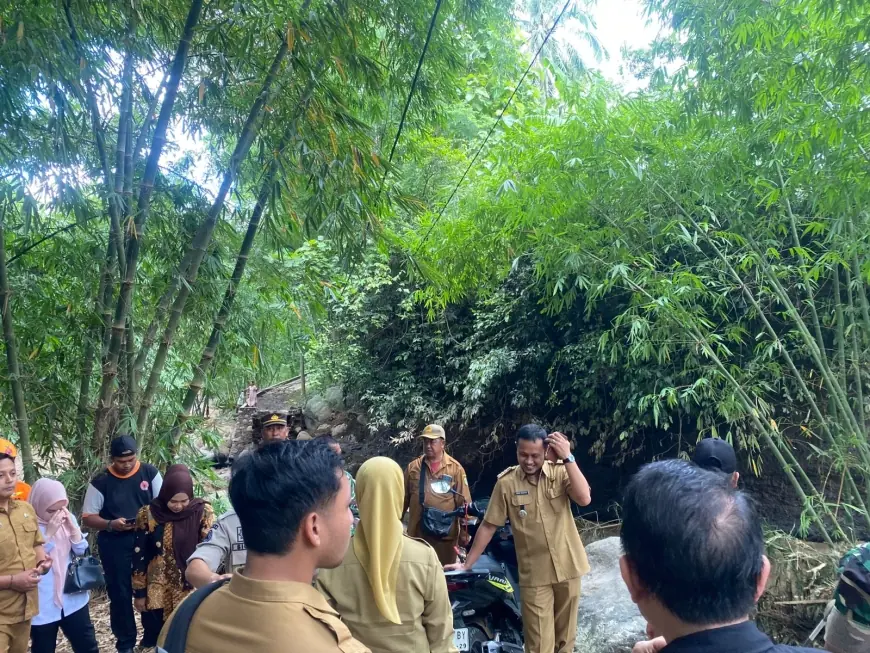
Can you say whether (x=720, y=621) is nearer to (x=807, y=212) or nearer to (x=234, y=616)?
(x=234, y=616)

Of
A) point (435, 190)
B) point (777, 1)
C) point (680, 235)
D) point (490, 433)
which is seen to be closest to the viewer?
point (777, 1)

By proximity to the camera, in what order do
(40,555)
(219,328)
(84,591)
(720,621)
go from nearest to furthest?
1. (720,621)
2. (40,555)
3. (84,591)
4. (219,328)

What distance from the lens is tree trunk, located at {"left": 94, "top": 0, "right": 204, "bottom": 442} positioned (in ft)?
11.4

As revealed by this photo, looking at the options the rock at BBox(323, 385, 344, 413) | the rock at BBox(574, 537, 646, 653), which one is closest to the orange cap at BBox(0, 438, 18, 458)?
the rock at BBox(574, 537, 646, 653)

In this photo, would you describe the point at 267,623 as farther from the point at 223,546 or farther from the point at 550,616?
the point at 550,616

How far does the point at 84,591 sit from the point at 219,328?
1.80 meters

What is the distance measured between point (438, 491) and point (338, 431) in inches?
263

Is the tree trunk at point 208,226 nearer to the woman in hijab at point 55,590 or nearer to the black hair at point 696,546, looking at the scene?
the woman in hijab at point 55,590

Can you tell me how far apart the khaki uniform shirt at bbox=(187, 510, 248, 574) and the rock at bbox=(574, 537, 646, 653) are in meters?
2.13

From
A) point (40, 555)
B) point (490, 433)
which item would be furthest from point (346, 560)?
point (490, 433)

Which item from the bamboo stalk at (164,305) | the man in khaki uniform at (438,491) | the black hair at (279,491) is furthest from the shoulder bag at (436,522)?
the black hair at (279,491)

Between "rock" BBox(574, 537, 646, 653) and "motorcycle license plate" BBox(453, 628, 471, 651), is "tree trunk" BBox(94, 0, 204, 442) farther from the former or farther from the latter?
"rock" BBox(574, 537, 646, 653)

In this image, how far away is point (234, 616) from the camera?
1.08 m

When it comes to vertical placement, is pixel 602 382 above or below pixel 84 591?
above
